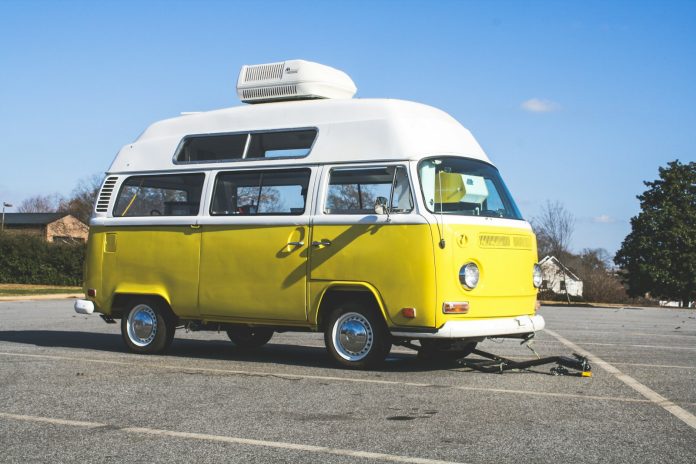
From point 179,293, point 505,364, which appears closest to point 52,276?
point 179,293

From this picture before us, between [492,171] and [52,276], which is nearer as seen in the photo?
[492,171]

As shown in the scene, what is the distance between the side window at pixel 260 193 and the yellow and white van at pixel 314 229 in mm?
16

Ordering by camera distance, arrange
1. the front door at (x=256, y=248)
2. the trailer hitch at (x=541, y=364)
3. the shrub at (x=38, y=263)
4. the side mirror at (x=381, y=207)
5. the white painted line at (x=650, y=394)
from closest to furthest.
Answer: the white painted line at (x=650, y=394), the trailer hitch at (x=541, y=364), the side mirror at (x=381, y=207), the front door at (x=256, y=248), the shrub at (x=38, y=263)

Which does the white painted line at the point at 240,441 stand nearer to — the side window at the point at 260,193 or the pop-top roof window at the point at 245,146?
the side window at the point at 260,193

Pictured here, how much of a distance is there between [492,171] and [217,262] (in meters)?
3.46

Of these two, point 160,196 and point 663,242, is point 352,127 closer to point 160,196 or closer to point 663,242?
point 160,196

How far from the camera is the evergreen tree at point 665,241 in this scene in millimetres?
53688

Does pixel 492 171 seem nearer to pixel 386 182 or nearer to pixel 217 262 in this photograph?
pixel 386 182

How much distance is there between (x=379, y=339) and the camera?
31.8ft

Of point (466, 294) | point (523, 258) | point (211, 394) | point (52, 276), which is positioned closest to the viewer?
point (211, 394)

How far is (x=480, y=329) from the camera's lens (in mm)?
9297

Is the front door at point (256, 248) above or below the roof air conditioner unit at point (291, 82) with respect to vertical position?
below

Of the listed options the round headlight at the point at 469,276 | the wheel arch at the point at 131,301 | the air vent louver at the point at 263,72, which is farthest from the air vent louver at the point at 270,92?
the round headlight at the point at 469,276

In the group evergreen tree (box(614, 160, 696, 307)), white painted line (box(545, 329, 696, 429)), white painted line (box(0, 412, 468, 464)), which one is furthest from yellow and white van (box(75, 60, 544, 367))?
evergreen tree (box(614, 160, 696, 307))
